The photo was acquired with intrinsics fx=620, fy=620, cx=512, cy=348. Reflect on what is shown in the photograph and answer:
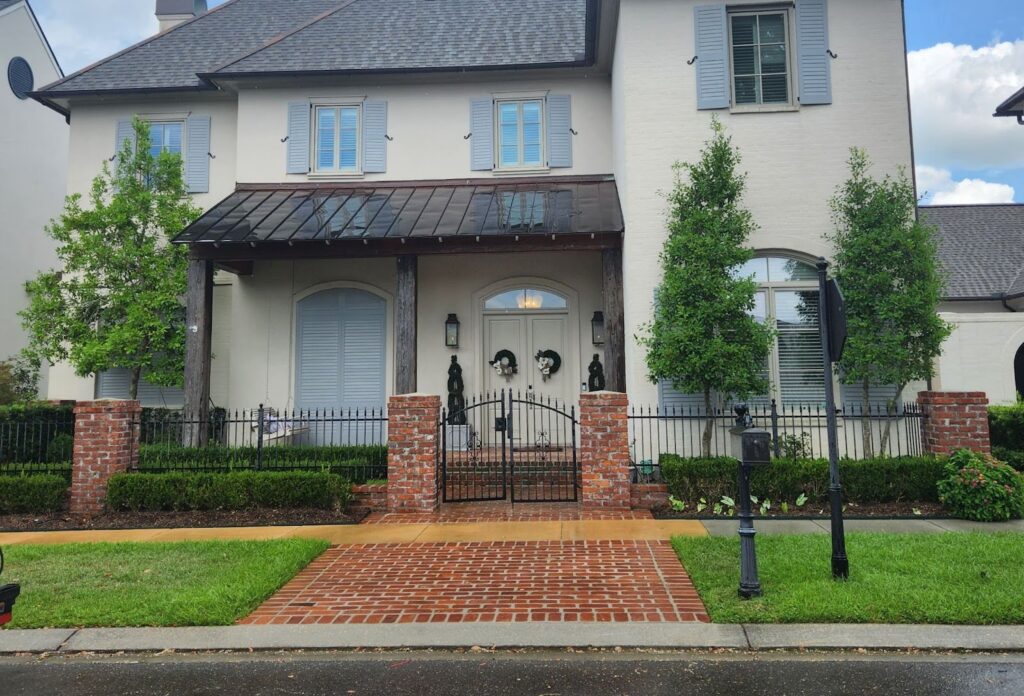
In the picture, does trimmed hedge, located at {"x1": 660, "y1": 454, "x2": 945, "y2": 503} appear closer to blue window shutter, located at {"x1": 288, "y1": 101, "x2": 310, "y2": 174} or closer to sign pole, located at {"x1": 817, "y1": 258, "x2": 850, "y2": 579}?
sign pole, located at {"x1": 817, "y1": 258, "x2": 850, "y2": 579}

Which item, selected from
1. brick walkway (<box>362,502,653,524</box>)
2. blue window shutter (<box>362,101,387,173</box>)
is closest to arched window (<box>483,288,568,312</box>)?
blue window shutter (<box>362,101,387,173</box>)

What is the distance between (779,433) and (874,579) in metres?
4.71

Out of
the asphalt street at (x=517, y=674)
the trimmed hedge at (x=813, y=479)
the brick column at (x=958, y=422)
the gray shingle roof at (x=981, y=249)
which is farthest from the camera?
the gray shingle roof at (x=981, y=249)

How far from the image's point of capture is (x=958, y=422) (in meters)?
8.03

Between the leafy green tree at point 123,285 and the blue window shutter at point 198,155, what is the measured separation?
0.97 meters

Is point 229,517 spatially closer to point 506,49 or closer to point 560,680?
point 560,680

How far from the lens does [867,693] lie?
3539mm

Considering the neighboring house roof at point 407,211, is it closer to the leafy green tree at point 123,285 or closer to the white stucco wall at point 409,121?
the white stucco wall at point 409,121

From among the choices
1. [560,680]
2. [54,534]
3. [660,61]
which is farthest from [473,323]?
[560,680]

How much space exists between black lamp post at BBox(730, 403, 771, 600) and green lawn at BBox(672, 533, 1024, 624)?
0.13m

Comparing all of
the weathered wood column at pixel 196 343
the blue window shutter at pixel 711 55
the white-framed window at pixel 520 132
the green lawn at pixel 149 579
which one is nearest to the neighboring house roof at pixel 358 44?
the white-framed window at pixel 520 132

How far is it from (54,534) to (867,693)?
873 cm

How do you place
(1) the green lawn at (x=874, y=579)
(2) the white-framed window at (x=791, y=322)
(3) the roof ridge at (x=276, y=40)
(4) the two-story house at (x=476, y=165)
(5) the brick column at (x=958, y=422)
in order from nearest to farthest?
(1) the green lawn at (x=874, y=579) < (5) the brick column at (x=958, y=422) < (2) the white-framed window at (x=791, y=322) < (4) the two-story house at (x=476, y=165) < (3) the roof ridge at (x=276, y=40)

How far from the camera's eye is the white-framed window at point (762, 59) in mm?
10219
